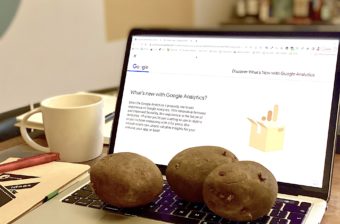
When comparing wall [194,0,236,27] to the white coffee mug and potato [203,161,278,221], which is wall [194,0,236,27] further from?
potato [203,161,278,221]

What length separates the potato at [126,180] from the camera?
20.8 inches

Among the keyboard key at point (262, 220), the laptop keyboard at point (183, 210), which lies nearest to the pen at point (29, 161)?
the laptop keyboard at point (183, 210)

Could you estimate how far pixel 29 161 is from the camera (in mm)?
702

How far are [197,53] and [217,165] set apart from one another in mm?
214

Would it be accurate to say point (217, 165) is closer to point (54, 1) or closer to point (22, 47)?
point (22, 47)

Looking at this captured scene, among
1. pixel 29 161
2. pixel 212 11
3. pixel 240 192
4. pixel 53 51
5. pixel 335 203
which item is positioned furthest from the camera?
pixel 212 11

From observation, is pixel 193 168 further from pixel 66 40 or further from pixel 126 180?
pixel 66 40

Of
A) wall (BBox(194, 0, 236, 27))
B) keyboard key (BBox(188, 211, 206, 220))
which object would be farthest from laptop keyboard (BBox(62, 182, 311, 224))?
wall (BBox(194, 0, 236, 27))

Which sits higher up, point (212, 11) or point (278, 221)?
point (212, 11)

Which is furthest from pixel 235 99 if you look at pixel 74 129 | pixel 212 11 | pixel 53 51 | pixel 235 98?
pixel 212 11

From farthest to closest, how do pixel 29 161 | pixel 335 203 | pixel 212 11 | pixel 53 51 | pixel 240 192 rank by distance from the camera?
pixel 212 11, pixel 53 51, pixel 29 161, pixel 335 203, pixel 240 192

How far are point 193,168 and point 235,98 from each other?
152mm

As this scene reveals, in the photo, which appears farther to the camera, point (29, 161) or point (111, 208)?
point (29, 161)

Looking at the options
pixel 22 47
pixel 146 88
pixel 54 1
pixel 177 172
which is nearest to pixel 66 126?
pixel 146 88
